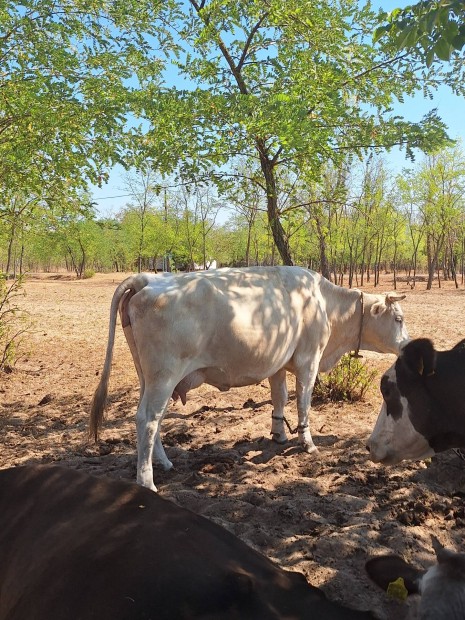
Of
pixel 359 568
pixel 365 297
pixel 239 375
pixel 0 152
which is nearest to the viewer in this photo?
pixel 359 568

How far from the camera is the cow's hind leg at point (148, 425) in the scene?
4191mm

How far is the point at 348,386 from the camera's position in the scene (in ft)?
23.0

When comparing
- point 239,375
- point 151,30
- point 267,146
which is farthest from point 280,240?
point 151,30

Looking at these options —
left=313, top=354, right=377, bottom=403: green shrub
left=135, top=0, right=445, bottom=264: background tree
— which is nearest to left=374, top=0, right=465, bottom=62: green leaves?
left=135, top=0, right=445, bottom=264: background tree

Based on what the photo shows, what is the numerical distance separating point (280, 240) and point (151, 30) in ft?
11.5

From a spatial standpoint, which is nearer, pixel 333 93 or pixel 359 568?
pixel 359 568

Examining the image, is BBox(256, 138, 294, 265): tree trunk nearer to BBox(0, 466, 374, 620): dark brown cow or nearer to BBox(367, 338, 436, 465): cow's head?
BBox(367, 338, 436, 465): cow's head

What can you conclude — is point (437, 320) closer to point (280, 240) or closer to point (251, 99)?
point (280, 240)

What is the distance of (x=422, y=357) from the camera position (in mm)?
3332

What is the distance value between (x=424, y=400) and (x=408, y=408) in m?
0.14

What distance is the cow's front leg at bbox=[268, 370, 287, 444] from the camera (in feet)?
18.6

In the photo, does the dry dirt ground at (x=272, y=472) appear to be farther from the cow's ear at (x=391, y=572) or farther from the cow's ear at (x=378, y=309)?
the cow's ear at (x=378, y=309)

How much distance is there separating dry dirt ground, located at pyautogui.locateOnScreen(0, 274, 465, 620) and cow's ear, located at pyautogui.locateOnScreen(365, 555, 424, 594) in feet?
0.30

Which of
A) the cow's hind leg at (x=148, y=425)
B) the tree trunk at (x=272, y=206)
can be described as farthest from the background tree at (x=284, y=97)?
the cow's hind leg at (x=148, y=425)
